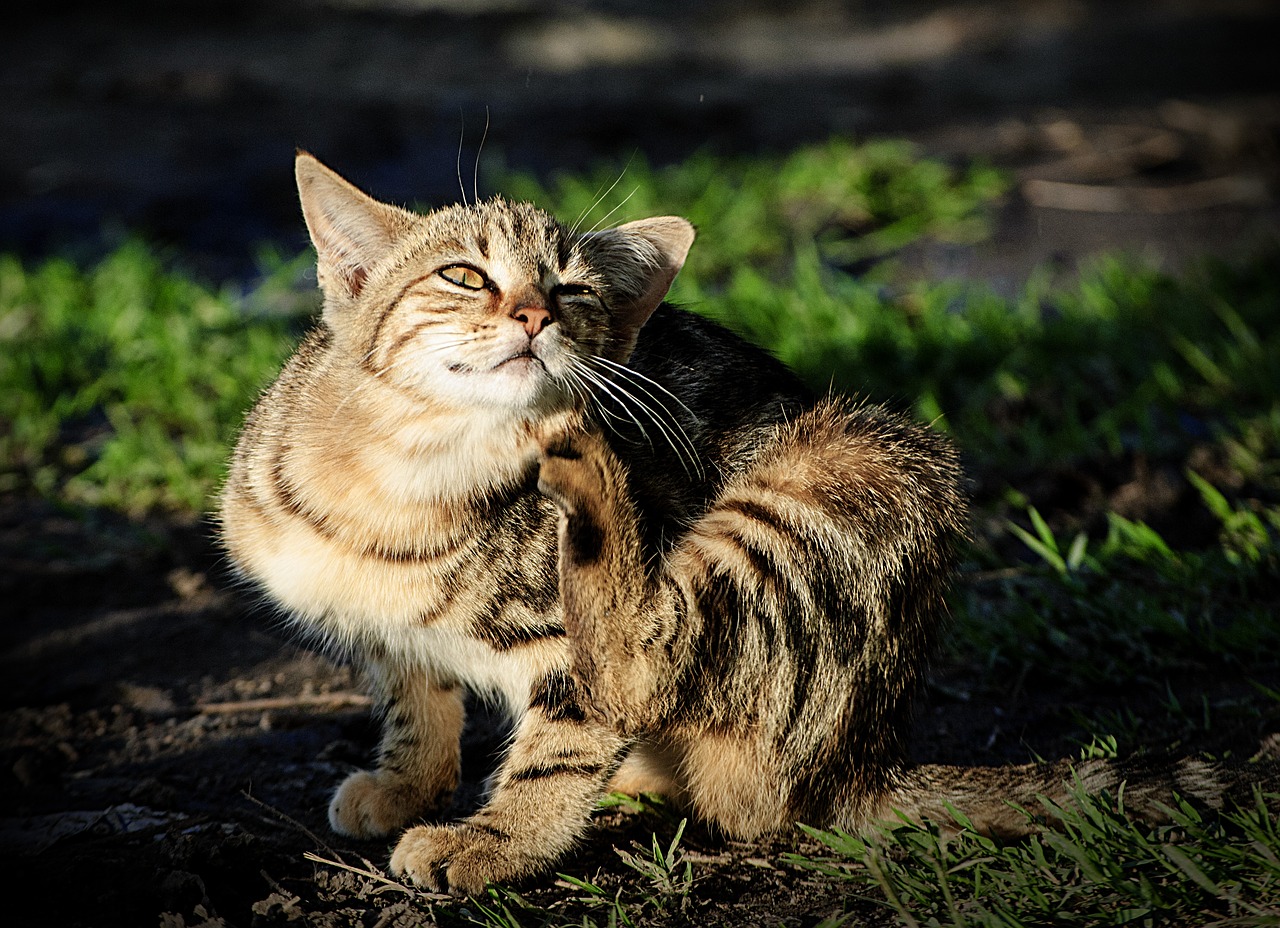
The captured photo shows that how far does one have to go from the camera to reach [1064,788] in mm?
2492

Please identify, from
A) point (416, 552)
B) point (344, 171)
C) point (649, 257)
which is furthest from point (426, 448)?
point (344, 171)

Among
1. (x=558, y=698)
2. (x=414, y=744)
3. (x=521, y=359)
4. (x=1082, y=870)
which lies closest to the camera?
(x=1082, y=870)

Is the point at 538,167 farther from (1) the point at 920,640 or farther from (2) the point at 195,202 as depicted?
(1) the point at 920,640

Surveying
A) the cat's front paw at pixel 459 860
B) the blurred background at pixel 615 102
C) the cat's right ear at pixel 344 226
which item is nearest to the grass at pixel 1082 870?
the cat's front paw at pixel 459 860

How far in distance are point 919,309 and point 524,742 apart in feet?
12.1

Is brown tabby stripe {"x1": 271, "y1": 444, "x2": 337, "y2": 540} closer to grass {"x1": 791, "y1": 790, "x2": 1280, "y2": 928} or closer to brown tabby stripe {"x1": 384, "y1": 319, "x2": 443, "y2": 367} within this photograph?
brown tabby stripe {"x1": 384, "y1": 319, "x2": 443, "y2": 367}

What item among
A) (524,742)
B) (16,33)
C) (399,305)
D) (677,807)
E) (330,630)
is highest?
(16,33)

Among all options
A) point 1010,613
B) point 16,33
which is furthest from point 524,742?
Result: point 16,33

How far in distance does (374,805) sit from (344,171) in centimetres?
480

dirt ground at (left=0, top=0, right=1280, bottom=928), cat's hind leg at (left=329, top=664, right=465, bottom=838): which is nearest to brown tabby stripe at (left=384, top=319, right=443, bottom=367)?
cat's hind leg at (left=329, top=664, right=465, bottom=838)

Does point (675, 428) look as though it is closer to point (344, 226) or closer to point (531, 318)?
point (531, 318)

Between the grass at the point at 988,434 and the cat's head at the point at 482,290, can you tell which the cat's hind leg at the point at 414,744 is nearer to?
the grass at the point at 988,434

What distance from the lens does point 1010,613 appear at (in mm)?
3527

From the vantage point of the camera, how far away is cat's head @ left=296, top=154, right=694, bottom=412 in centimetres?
242
